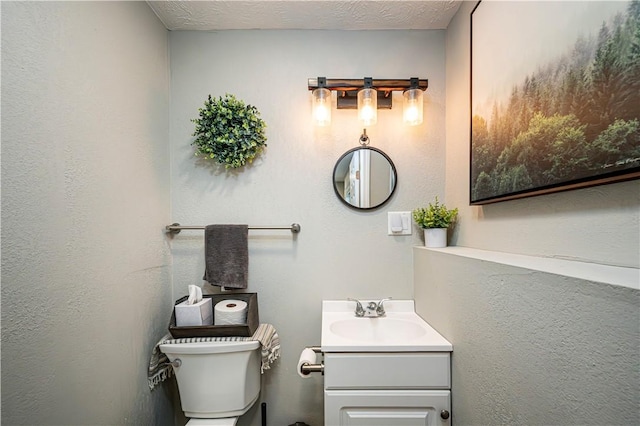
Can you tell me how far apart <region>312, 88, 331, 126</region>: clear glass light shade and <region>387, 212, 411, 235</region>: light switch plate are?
64 centimetres

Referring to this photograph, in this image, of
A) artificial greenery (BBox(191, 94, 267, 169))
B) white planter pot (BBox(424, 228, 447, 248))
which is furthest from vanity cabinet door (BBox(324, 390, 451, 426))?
artificial greenery (BBox(191, 94, 267, 169))

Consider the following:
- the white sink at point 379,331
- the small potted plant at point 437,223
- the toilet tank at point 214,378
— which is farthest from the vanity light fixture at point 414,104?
the toilet tank at point 214,378

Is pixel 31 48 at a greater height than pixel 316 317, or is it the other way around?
pixel 31 48

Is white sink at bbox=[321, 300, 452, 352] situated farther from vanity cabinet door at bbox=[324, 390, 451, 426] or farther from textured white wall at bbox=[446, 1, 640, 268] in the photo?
textured white wall at bbox=[446, 1, 640, 268]

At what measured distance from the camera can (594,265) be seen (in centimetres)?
66

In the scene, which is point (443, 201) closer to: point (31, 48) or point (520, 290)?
point (520, 290)

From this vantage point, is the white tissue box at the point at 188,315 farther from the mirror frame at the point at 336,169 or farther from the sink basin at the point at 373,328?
the mirror frame at the point at 336,169

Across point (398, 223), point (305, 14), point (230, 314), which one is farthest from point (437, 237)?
point (305, 14)

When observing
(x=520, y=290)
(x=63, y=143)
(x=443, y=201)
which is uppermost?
(x=63, y=143)

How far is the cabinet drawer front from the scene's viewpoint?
110 centimetres

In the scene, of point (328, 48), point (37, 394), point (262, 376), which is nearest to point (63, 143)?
point (37, 394)

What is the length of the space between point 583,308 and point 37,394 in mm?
1383

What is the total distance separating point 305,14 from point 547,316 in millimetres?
1617

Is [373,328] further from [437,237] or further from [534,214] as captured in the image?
[534,214]
